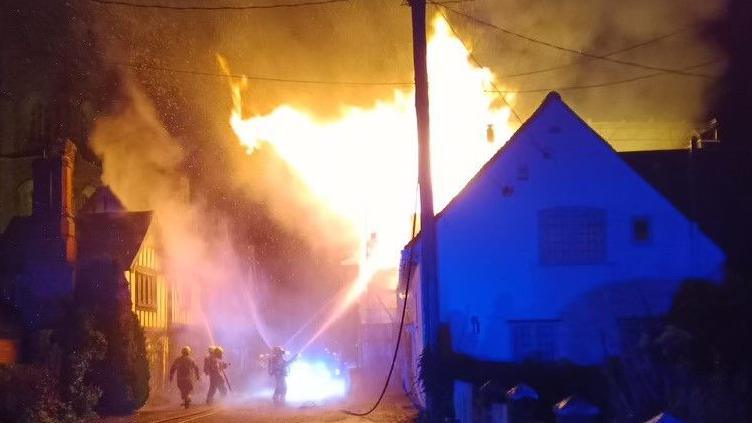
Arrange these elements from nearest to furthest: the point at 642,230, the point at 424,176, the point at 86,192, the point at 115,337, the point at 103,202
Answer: the point at 424,176 < the point at 642,230 < the point at 115,337 < the point at 103,202 < the point at 86,192

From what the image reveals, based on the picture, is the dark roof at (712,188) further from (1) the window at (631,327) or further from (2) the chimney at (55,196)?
(2) the chimney at (55,196)

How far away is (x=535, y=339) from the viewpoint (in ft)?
63.9

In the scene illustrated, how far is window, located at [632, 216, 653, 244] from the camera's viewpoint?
19.8m

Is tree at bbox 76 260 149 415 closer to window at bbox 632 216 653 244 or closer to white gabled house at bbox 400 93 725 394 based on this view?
white gabled house at bbox 400 93 725 394

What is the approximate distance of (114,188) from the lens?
129 feet

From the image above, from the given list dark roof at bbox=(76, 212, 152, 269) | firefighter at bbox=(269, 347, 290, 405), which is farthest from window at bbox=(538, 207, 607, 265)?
dark roof at bbox=(76, 212, 152, 269)

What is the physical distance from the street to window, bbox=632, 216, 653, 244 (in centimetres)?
742

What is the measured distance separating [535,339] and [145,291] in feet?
48.8

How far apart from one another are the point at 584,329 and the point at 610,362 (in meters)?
2.97

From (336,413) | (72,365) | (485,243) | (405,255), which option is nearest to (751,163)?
(485,243)

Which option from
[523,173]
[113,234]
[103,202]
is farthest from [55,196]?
[523,173]

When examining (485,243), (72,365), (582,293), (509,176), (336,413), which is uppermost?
(509,176)

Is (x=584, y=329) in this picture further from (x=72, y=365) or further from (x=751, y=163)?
(x=72, y=365)

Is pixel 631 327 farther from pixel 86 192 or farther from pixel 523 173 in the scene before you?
pixel 86 192
